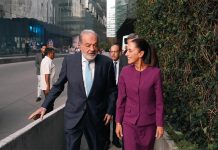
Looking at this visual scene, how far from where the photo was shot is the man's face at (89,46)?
4867mm

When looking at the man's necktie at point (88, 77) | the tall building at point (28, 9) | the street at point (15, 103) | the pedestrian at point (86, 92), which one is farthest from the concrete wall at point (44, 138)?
the tall building at point (28, 9)

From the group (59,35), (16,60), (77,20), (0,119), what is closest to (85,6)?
(77,20)

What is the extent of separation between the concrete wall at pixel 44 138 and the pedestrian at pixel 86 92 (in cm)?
26

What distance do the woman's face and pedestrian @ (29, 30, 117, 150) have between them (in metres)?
0.48

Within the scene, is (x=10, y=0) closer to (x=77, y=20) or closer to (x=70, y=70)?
(x=77, y=20)

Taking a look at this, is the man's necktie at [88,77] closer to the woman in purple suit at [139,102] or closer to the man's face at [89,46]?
the man's face at [89,46]

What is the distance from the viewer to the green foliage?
5.10 m

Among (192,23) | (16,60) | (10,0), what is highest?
(10,0)

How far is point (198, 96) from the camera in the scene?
5.59m

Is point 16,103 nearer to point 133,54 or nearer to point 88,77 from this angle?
point 88,77

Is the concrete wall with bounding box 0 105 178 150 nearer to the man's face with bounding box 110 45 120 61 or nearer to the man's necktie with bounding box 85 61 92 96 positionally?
the man's necktie with bounding box 85 61 92 96

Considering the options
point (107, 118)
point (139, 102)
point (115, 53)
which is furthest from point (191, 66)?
point (115, 53)

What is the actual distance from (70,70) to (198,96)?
1584 millimetres

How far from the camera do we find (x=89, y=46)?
4.88 m
